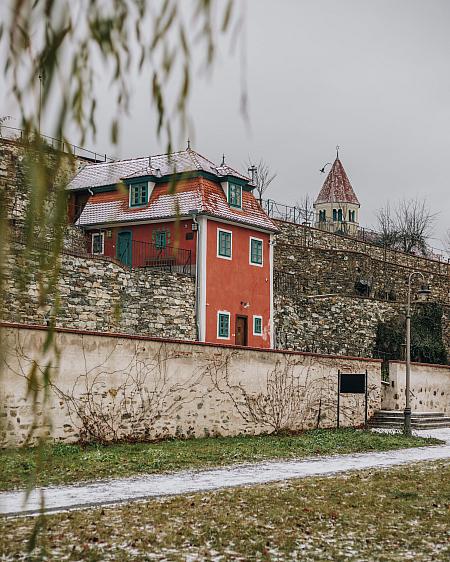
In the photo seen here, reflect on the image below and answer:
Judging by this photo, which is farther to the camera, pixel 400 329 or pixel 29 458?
pixel 400 329

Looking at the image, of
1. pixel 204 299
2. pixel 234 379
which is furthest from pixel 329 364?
pixel 204 299

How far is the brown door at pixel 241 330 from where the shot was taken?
3484cm

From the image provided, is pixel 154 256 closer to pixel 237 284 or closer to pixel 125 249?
pixel 125 249

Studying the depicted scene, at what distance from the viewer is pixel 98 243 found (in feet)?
116

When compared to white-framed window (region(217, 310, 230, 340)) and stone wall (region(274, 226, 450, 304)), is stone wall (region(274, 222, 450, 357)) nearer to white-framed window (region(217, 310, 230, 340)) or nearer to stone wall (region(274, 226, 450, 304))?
stone wall (region(274, 226, 450, 304))

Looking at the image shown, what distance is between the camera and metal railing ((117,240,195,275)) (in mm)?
33681

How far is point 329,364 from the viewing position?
89.5 ft

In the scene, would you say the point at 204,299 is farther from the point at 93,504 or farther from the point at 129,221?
the point at 93,504

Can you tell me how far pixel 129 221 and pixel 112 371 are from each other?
49.2 feet

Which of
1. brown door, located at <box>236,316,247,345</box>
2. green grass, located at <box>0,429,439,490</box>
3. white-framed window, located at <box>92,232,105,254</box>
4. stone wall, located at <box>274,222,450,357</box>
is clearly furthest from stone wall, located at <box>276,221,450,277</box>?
green grass, located at <box>0,429,439,490</box>

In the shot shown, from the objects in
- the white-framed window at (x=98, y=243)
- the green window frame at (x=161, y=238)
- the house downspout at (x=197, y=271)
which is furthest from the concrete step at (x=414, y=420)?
the white-framed window at (x=98, y=243)

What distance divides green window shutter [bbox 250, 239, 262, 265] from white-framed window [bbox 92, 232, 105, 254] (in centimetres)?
593

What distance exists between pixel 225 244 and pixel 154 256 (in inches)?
110

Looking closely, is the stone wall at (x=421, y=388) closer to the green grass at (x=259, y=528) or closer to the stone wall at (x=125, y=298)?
the stone wall at (x=125, y=298)
